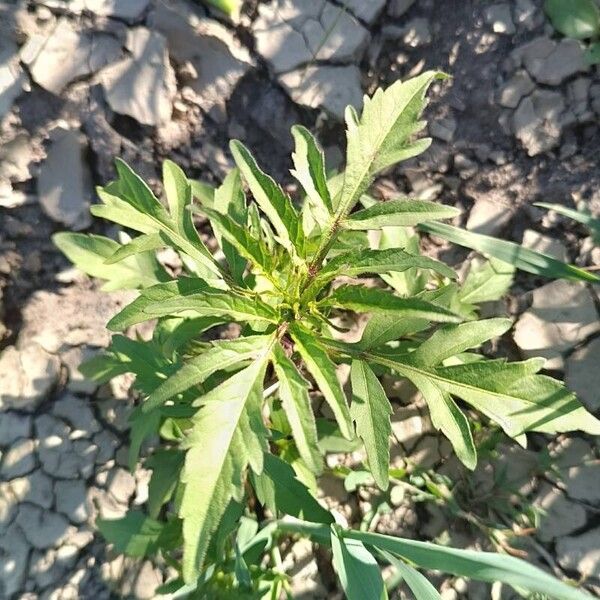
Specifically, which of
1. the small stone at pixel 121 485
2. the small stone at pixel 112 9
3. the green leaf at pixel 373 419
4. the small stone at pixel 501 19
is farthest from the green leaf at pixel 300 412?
the small stone at pixel 501 19

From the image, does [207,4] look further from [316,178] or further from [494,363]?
[494,363]

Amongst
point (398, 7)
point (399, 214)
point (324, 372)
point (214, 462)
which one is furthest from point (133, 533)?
point (398, 7)

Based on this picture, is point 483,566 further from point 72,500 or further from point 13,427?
point 13,427

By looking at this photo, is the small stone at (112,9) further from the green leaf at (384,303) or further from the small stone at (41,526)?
the small stone at (41,526)

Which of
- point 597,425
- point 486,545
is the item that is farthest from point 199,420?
point 486,545

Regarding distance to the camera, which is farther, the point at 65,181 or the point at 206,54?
the point at 206,54
